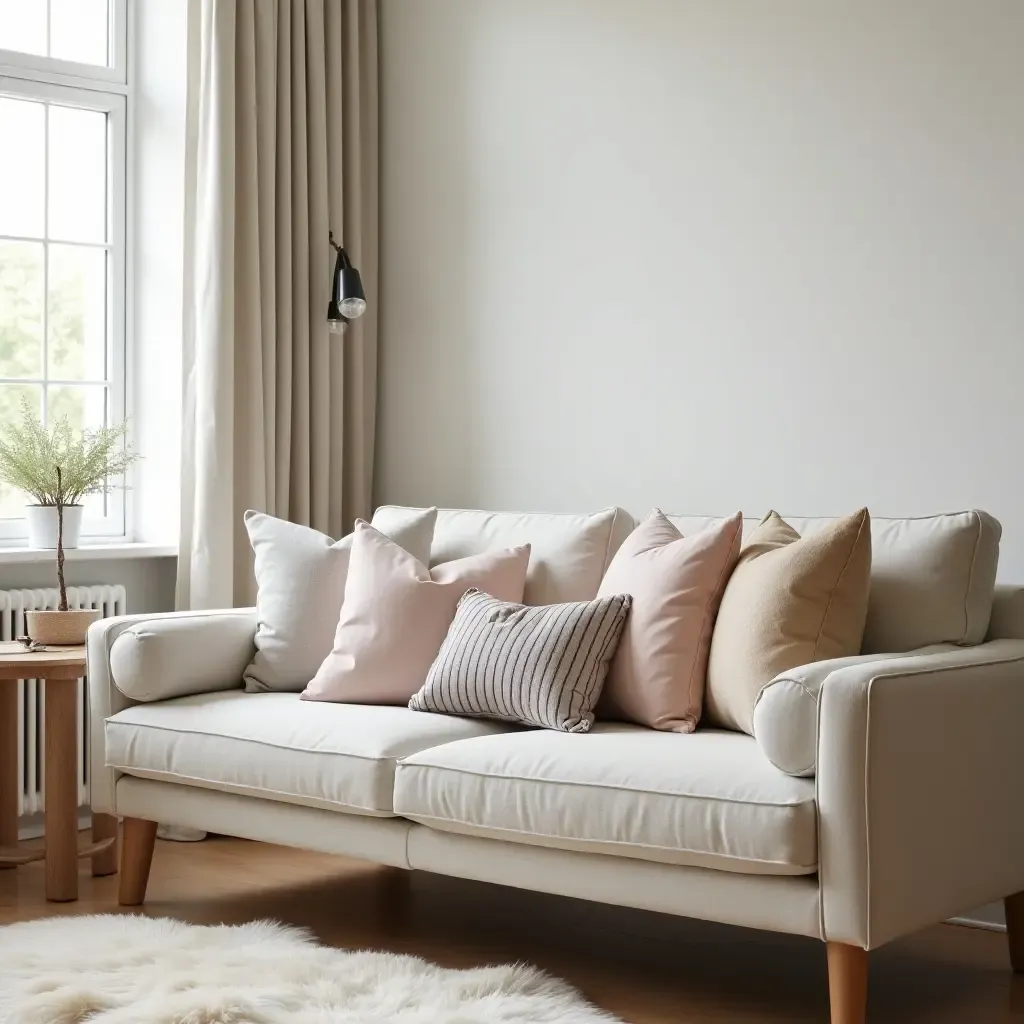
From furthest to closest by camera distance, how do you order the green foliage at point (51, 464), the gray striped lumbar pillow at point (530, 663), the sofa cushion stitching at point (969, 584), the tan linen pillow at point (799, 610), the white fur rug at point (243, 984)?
the green foliage at point (51, 464), the gray striped lumbar pillow at point (530, 663), the sofa cushion stitching at point (969, 584), the tan linen pillow at point (799, 610), the white fur rug at point (243, 984)

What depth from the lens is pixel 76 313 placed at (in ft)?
15.2

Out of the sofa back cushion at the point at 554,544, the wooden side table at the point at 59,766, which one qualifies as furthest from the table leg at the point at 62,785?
the sofa back cushion at the point at 554,544

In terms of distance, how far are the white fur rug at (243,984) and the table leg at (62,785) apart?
42 cm

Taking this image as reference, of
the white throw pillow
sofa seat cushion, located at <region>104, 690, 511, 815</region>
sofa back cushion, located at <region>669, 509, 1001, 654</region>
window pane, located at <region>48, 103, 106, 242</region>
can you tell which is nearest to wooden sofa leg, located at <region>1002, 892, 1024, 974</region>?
sofa back cushion, located at <region>669, 509, 1001, 654</region>

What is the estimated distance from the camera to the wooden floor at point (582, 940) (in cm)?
289

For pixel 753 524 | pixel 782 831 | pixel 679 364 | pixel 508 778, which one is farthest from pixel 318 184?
pixel 782 831

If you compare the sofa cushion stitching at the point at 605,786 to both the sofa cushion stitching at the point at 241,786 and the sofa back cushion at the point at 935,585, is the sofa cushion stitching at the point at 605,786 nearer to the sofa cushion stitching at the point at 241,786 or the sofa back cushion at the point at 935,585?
the sofa cushion stitching at the point at 241,786

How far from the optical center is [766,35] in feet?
12.4

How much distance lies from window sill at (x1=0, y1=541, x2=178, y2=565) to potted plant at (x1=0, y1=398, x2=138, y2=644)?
0.04 metres

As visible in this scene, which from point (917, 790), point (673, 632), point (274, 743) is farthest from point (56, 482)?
point (917, 790)

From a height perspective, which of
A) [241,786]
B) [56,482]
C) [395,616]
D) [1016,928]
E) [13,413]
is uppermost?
[13,413]

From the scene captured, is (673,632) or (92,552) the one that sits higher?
(92,552)

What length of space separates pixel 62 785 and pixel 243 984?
3.54 ft

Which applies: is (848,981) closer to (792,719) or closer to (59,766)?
(792,719)
